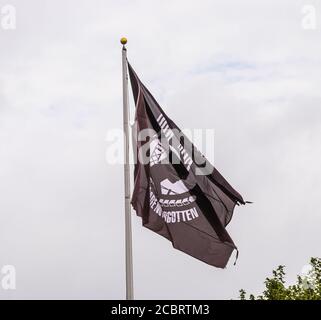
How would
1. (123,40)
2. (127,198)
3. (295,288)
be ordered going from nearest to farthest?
1. (127,198)
2. (123,40)
3. (295,288)

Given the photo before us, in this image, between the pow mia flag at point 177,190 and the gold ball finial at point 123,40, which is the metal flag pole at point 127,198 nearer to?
the gold ball finial at point 123,40

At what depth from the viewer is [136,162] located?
47.9 feet

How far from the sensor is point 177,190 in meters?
15.1

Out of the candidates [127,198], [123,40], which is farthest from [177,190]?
[123,40]

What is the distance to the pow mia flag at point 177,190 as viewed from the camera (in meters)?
14.7

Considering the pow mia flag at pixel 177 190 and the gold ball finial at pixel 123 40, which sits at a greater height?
the gold ball finial at pixel 123 40

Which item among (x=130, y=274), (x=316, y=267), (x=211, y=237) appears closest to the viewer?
(x=130, y=274)

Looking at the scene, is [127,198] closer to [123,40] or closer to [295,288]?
[123,40]

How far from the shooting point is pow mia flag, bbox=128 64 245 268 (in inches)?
579

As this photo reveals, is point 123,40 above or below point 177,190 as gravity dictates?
above

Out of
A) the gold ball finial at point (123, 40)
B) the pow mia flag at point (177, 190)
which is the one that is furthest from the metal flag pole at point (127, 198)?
the pow mia flag at point (177, 190)
